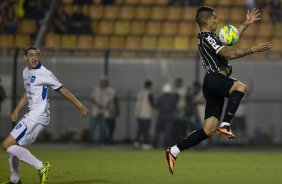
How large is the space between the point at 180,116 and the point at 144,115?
100 centimetres

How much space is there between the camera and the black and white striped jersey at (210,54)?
1279cm

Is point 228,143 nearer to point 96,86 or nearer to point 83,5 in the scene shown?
point 96,86

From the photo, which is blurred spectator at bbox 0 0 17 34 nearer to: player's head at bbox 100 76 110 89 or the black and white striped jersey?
player's head at bbox 100 76 110 89

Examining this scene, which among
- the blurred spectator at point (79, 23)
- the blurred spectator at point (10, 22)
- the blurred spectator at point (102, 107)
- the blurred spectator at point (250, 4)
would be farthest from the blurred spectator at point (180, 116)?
the blurred spectator at point (10, 22)

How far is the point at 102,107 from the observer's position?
25.2 m

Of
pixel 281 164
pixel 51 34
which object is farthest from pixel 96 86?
pixel 281 164

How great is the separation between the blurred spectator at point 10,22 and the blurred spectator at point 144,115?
4.93 m

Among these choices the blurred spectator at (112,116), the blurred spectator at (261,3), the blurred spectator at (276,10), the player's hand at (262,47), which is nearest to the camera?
the player's hand at (262,47)

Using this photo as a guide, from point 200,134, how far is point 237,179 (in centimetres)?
122

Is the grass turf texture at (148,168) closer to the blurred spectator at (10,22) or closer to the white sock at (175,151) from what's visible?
the white sock at (175,151)

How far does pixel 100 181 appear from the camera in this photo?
13414 mm

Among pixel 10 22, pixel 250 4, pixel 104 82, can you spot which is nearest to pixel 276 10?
pixel 250 4

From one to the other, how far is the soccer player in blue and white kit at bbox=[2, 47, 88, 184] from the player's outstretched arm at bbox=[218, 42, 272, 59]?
209 cm

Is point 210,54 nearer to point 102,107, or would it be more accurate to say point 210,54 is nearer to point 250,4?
point 102,107
